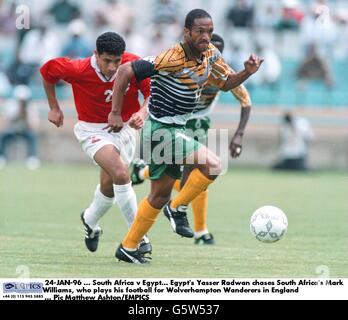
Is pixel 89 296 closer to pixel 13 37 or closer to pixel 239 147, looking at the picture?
pixel 239 147

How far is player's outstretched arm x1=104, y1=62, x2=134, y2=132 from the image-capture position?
8.84 meters

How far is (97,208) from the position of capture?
10.1 m

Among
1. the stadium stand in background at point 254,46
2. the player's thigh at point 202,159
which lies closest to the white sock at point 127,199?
the player's thigh at point 202,159

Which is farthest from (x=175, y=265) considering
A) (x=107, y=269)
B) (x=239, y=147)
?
(x=239, y=147)

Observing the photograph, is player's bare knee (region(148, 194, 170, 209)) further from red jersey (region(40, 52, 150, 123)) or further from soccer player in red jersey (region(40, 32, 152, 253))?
red jersey (region(40, 52, 150, 123))

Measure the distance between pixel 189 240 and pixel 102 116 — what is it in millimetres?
2245

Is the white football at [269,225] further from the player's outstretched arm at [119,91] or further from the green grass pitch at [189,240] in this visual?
the player's outstretched arm at [119,91]

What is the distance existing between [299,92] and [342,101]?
40.6 inches

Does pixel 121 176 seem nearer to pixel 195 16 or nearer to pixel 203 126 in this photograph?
pixel 195 16

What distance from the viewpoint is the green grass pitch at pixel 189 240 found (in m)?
9.05

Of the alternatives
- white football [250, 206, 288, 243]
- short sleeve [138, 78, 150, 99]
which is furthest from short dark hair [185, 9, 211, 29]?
white football [250, 206, 288, 243]

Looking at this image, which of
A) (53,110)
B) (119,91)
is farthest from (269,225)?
(53,110)

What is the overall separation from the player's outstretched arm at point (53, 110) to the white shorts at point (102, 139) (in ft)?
0.80

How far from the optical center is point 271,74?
24219mm
